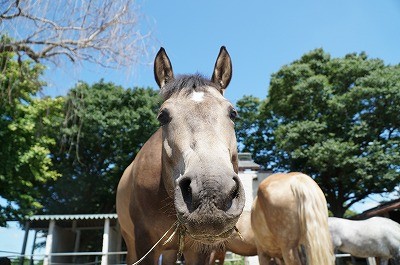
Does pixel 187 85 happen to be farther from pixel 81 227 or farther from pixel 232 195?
pixel 81 227

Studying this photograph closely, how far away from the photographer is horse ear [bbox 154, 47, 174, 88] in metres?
3.14

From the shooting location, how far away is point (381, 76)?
17.8 meters

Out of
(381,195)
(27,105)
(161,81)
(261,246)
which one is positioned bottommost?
(261,246)

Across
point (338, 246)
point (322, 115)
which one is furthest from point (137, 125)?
point (338, 246)

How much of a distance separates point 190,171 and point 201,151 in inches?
7.6

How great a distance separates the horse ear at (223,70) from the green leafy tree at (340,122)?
51.3 ft

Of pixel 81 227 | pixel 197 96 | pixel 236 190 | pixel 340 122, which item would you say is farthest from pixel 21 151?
pixel 340 122

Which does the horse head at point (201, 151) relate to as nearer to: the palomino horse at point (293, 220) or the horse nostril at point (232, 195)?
the horse nostril at point (232, 195)

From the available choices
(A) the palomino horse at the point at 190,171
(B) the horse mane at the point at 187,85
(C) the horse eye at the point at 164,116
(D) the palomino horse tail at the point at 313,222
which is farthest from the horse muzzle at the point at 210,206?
(D) the palomino horse tail at the point at 313,222

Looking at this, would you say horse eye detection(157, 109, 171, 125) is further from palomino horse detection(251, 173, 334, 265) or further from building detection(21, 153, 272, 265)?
building detection(21, 153, 272, 265)

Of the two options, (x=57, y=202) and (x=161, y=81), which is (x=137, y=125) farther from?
(x=161, y=81)

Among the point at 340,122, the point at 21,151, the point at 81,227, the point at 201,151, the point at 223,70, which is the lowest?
the point at 201,151

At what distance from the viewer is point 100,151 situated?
2089 cm

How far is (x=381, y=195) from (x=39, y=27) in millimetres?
19705
